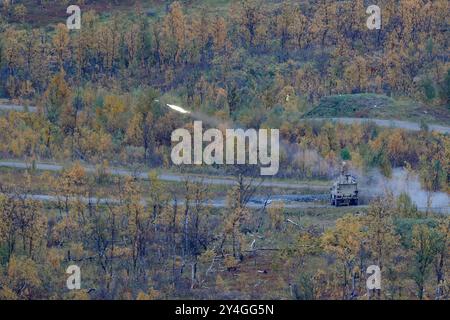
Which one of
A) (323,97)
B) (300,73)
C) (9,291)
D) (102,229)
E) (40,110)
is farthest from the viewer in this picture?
(300,73)

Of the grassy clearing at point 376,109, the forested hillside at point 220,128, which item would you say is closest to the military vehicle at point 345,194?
the forested hillside at point 220,128

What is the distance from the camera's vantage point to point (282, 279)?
28.1 m

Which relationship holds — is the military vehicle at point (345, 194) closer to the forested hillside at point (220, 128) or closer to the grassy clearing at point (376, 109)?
the forested hillside at point (220, 128)

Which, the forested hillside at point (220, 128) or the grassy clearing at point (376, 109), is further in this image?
the grassy clearing at point (376, 109)

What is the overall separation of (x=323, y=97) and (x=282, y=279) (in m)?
17.0

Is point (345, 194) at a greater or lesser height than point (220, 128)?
lesser

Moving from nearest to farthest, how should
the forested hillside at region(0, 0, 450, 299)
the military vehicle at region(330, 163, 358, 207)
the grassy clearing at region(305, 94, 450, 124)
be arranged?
the forested hillside at region(0, 0, 450, 299) → the military vehicle at region(330, 163, 358, 207) → the grassy clearing at region(305, 94, 450, 124)

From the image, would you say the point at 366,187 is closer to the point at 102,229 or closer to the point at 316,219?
the point at 316,219

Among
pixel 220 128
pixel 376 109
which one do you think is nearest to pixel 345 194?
pixel 220 128

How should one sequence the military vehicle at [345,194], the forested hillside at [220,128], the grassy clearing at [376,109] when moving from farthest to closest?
the grassy clearing at [376,109] < the military vehicle at [345,194] < the forested hillside at [220,128]

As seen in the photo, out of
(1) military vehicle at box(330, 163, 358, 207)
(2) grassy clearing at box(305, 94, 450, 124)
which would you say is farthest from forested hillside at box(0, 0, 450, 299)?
(1) military vehicle at box(330, 163, 358, 207)

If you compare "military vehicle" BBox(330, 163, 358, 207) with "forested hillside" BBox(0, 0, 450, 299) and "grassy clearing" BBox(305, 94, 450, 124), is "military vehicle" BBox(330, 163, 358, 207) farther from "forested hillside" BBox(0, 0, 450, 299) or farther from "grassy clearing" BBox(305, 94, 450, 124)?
"grassy clearing" BBox(305, 94, 450, 124)

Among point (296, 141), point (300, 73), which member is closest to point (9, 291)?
point (296, 141)

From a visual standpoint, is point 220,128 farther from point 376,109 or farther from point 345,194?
point 376,109
